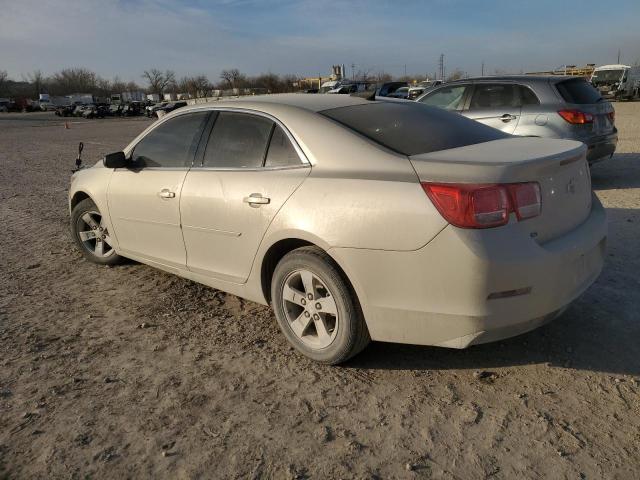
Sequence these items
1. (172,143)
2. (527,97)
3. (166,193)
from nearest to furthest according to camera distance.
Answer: (166,193)
(172,143)
(527,97)

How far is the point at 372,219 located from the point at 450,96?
6.73 m

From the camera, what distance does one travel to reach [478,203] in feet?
8.25

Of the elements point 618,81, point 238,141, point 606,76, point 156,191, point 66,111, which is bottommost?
point 66,111

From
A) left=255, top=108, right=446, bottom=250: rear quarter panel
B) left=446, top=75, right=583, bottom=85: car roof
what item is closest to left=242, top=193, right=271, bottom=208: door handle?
left=255, top=108, right=446, bottom=250: rear quarter panel

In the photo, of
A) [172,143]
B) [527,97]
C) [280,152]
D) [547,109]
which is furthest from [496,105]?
[280,152]

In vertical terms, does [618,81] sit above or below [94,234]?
below

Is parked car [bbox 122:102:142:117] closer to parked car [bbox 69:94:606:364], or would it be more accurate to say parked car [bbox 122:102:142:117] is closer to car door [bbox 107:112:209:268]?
car door [bbox 107:112:209:268]

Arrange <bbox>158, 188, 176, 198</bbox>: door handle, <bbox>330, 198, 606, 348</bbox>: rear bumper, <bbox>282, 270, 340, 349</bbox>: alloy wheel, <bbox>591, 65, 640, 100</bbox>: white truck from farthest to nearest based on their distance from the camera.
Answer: <bbox>591, 65, 640, 100</bbox>: white truck, <bbox>158, 188, 176, 198</bbox>: door handle, <bbox>282, 270, 340, 349</bbox>: alloy wheel, <bbox>330, 198, 606, 348</bbox>: rear bumper

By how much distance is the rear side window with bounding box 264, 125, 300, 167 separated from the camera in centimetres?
325

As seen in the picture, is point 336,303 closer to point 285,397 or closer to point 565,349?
point 285,397

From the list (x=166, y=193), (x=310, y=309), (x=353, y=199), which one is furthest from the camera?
(x=166, y=193)

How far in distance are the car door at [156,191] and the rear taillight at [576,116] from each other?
537 cm

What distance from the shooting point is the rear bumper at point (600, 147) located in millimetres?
7277

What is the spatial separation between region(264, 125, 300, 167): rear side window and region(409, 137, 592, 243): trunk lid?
78 centimetres
